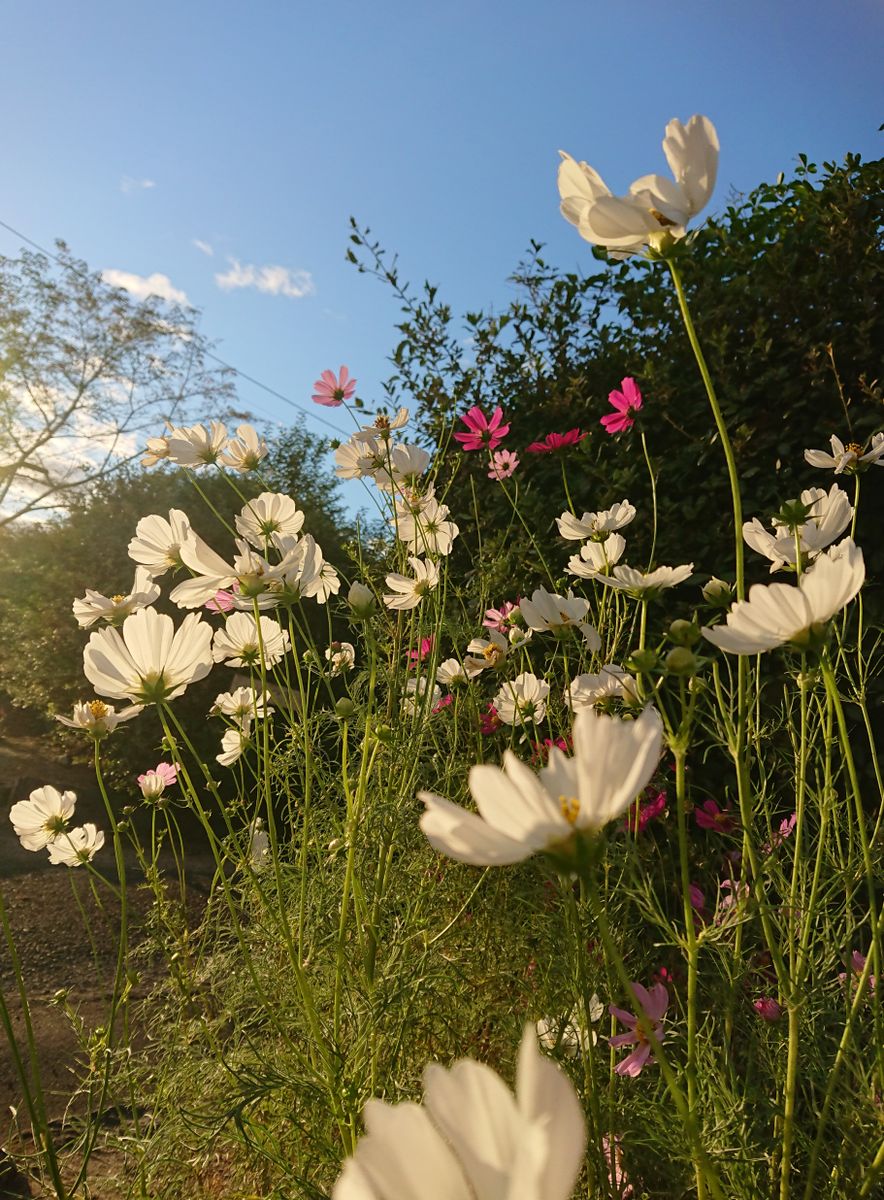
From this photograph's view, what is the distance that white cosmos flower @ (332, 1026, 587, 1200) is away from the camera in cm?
21

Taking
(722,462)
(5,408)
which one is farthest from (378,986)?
(5,408)

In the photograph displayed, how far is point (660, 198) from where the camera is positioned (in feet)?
2.00

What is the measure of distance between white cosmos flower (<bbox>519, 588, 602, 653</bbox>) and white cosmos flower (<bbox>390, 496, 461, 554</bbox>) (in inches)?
11.1

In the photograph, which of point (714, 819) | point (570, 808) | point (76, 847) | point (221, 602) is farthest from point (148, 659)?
point (714, 819)

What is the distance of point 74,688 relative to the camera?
4543 mm

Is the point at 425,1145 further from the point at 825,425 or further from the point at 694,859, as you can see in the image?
the point at 825,425

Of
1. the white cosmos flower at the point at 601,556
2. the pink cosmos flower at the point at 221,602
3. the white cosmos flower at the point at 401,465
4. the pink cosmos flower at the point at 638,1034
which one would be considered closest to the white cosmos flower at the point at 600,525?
the white cosmos flower at the point at 601,556

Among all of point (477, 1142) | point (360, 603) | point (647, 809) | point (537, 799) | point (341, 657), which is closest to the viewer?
point (477, 1142)

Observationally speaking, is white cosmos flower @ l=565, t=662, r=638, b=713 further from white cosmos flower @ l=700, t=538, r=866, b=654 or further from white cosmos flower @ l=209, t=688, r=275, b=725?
white cosmos flower @ l=209, t=688, r=275, b=725

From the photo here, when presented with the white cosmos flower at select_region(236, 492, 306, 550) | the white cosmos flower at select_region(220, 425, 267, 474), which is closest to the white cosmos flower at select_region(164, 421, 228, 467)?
the white cosmos flower at select_region(220, 425, 267, 474)

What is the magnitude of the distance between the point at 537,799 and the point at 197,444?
1057 millimetres

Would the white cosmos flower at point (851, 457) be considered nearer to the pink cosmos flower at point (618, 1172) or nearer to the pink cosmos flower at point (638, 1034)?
the pink cosmos flower at point (638, 1034)

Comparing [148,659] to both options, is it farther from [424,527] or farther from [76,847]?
[76,847]

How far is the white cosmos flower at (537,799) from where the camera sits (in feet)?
1.09
